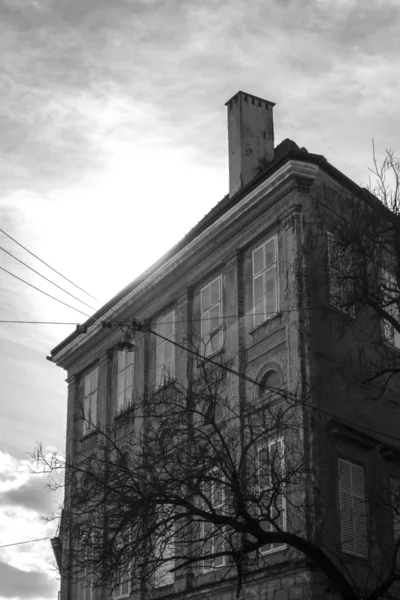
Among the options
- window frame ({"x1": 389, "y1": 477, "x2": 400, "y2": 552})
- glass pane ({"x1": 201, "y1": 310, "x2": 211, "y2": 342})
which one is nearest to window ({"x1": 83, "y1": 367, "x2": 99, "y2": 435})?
glass pane ({"x1": 201, "y1": 310, "x2": 211, "y2": 342})

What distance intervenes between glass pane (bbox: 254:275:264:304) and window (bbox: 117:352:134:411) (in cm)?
635

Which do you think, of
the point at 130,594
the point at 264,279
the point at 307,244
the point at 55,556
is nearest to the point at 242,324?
the point at 264,279

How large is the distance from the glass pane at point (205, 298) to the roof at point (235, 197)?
4.33 ft

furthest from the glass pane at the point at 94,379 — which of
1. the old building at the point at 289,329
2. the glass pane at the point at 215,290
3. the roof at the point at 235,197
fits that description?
the glass pane at the point at 215,290

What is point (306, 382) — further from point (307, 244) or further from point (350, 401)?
point (307, 244)

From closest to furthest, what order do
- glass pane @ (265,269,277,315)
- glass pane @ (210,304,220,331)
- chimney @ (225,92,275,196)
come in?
1. glass pane @ (265,269,277,315)
2. glass pane @ (210,304,220,331)
3. chimney @ (225,92,275,196)

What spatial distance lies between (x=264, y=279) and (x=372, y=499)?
18.1ft

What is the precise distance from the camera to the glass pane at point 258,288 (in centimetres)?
2383

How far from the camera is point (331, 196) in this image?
23.6 meters

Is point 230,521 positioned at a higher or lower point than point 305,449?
lower

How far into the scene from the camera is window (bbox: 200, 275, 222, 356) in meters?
25.0

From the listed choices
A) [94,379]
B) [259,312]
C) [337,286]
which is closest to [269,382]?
[259,312]

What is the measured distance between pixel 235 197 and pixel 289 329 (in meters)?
4.08

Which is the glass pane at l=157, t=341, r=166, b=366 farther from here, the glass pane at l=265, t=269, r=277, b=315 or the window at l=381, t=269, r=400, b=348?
the window at l=381, t=269, r=400, b=348
